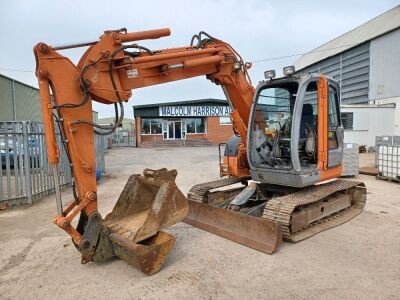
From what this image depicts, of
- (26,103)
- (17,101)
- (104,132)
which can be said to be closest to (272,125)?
(104,132)

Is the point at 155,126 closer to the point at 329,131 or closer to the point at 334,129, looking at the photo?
the point at 334,129

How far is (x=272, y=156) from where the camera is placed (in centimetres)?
578

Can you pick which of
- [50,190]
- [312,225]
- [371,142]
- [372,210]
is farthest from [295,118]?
[371,142]

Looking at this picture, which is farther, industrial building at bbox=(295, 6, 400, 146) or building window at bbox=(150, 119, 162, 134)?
building window at bbox=(150, 119, 162, 134)

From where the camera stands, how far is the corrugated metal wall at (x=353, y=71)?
2038 centimetres

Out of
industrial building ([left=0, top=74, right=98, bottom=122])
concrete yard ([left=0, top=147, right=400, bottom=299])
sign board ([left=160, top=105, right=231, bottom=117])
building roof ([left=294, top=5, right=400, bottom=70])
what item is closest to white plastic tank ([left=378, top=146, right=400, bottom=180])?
concrete yard ([left=0, top=147, right=400, bottom=299])

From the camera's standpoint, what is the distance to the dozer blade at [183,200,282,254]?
452 cm

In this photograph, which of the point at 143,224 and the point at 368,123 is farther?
the point at 368,123

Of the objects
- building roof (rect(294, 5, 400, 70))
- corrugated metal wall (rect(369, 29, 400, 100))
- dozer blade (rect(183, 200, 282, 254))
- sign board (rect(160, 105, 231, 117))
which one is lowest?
dozer blade (rect(183, 200, 282, 254))

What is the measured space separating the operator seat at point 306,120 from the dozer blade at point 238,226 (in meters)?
1.79

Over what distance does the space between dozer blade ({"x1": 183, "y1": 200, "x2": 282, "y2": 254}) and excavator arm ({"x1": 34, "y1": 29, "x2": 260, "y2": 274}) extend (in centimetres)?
105

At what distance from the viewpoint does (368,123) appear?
17.9 m

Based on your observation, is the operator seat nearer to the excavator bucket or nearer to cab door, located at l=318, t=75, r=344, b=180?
cab door, located at l=318, t=75, r=344, b=180

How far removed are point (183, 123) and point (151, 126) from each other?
3081 mm
